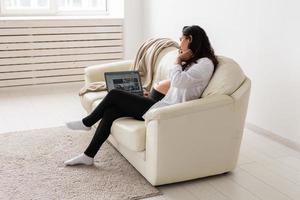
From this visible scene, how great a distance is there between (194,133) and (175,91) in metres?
0.36

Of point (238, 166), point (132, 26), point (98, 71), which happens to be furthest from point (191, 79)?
point (132, 26)

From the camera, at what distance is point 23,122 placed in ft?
13.4

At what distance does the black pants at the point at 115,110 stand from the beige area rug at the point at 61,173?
0.18 metres

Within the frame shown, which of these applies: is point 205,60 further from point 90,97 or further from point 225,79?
point 90,97

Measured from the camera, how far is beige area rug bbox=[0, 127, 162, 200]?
8.61 feet

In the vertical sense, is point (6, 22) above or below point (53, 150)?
above

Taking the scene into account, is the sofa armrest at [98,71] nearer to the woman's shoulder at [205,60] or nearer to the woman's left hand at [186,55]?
the woman's left hand at [186,55]

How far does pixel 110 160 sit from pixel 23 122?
52.3 inches

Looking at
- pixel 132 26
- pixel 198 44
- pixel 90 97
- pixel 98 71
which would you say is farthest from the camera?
pixel 132 26

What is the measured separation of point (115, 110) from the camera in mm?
3000

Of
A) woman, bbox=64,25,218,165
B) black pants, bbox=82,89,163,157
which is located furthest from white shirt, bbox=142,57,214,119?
black pants, bbox=82,89,163,157

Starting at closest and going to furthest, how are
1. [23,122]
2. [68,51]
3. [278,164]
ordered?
[278,164]
[23,122]
[68,51]

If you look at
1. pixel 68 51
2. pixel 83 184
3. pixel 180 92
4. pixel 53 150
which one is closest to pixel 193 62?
pixel 180 92

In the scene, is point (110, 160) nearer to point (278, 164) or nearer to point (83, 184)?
point (83, 184)
